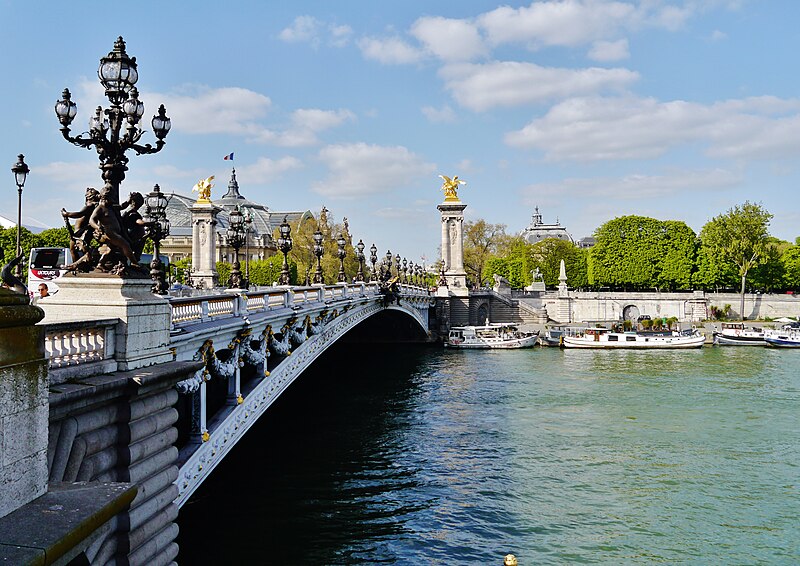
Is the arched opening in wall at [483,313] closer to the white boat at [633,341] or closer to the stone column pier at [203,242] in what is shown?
the white boat at [633,341]

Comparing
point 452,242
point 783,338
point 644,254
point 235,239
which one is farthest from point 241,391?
point 644,254

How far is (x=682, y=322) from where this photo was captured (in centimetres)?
7069

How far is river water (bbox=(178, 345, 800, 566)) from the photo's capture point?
14.9 meters

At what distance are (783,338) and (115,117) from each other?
55.8 meters

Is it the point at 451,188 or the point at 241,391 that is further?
the point at 451,188

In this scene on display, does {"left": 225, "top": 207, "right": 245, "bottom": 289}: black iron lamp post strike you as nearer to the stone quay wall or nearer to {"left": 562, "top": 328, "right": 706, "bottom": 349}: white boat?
{"left": 562, "top": 328, "right": 706, "bottom": 349}: white boat

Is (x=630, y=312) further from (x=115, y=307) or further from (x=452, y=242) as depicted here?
(x=115, y=307)

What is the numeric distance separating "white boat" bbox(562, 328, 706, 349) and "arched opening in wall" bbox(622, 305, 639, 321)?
17.9 meters

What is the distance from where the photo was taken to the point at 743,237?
2761 inches

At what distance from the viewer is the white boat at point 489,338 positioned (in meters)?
55.9

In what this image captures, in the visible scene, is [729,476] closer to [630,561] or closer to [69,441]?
[630,561]

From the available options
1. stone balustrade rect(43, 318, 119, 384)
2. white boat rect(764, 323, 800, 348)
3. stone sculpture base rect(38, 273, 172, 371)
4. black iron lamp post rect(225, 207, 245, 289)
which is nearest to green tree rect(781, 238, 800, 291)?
white boat rect(764, 323, 800, 348)

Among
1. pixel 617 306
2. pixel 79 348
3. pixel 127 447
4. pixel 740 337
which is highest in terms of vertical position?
pixel 79 348

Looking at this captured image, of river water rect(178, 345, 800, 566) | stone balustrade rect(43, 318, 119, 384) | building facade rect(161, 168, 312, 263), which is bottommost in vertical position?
river water rect(178, 345, 800, 566)
